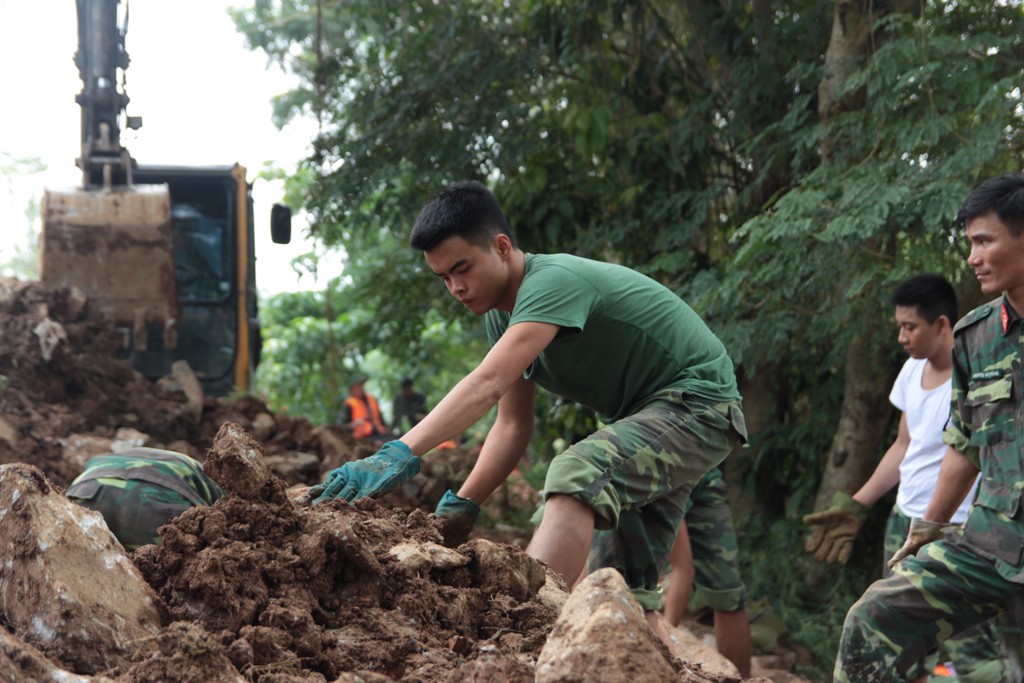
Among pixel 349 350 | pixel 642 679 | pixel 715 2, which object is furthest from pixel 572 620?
pixel 349 350

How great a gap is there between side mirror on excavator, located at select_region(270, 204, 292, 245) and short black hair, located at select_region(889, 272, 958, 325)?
15.3 feet

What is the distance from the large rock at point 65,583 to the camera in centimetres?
220

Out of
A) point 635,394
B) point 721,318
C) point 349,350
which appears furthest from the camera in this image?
point 349,350

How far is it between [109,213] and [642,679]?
5.83m

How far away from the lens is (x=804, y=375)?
7.18m

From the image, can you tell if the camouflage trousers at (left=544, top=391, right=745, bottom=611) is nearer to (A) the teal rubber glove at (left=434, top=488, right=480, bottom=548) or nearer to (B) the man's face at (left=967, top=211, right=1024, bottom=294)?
(A) the teal rubber glove at (left=434, top=488, right=480, bottom=548)

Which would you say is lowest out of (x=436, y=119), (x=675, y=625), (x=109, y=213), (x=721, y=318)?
(x=675, y=625)

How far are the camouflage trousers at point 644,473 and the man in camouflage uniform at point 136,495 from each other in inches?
43.3

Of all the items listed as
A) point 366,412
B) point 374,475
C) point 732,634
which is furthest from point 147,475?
point 366,412

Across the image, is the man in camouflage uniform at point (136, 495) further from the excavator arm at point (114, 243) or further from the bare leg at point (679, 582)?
the excavator arm at point (114, 243)

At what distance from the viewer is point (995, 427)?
3.24 meters

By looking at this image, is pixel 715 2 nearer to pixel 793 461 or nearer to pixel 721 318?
pixel 721 318

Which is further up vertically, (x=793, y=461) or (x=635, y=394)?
(x=635, y=394)

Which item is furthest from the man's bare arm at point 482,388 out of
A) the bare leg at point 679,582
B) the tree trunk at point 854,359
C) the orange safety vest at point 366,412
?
the orange safety vest at point 366,412
